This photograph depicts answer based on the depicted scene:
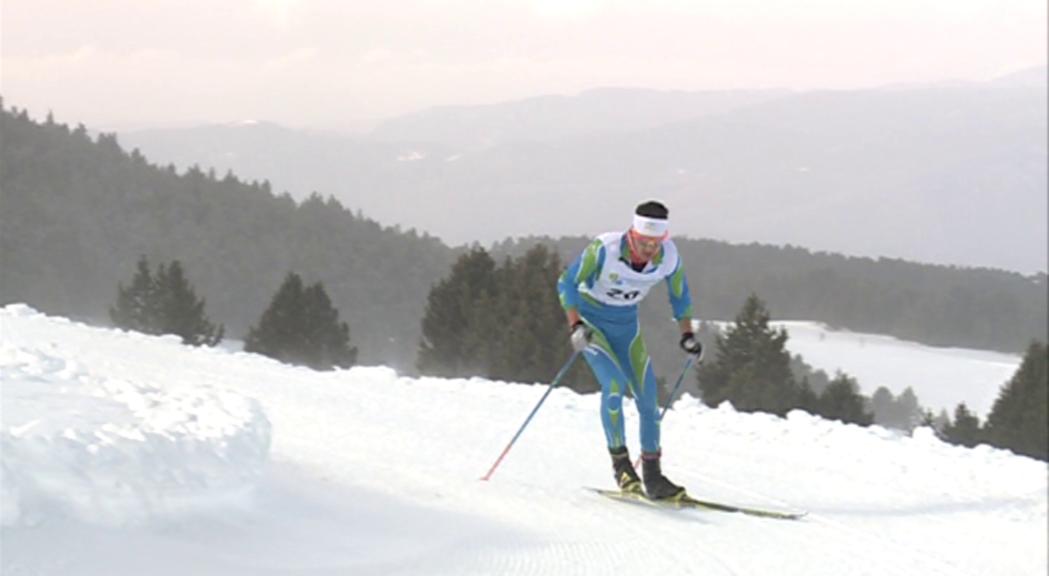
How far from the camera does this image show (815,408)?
43.2 m

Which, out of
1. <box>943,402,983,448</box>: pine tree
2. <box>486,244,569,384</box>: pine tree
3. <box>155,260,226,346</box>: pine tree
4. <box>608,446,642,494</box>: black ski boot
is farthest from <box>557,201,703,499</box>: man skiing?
<box>155,260,226,346</box>: pine tree

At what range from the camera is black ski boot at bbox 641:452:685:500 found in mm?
7652

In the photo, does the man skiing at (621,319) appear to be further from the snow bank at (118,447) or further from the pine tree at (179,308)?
the pine tree at (179,308)

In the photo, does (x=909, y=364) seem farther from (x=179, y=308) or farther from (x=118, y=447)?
(x=118, y=447)

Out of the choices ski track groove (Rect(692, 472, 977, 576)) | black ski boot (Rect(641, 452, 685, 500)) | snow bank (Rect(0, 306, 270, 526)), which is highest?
snow bank (Rect(0, 306, 270, 526))

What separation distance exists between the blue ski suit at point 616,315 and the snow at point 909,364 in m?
110

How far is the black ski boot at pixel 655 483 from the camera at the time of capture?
301 inches

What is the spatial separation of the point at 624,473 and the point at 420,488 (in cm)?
160

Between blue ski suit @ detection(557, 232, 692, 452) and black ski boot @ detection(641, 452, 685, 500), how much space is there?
76 mm

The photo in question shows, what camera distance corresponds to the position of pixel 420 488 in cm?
704

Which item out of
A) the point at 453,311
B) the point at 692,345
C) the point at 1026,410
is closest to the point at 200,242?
the point at 453,311

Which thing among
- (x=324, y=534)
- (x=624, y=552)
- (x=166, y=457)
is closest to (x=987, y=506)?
(x=624, y=552)

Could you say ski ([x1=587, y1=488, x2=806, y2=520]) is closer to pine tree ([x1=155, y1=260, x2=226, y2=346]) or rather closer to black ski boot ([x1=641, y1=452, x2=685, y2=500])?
black ski boot ([x1=641, y1=452, x2=685, y2=500])

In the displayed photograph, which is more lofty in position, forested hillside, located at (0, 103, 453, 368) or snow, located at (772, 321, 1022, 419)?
forested hillside, located at (0, 103, 453, 368)
